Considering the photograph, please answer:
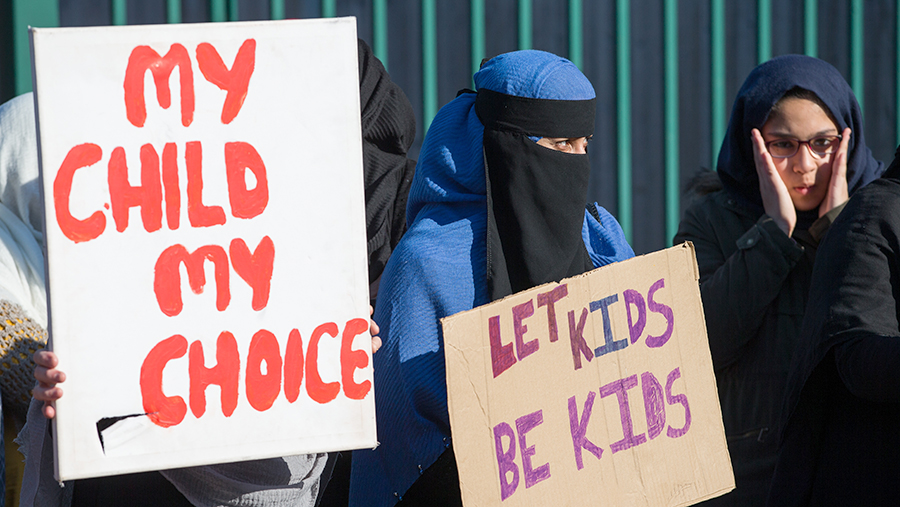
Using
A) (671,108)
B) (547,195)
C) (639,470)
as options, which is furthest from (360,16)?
(639,470)

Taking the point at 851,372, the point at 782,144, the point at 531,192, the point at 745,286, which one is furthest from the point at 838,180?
the point at 531,192

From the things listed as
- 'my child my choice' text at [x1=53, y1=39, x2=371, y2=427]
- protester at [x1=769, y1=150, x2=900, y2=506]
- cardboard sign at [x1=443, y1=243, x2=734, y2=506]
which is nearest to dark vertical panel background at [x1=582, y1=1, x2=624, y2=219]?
protester at [x1=769, y1=150, x2=900, y2=506]

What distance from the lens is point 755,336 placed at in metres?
2.23

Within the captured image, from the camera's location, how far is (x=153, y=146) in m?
1.22

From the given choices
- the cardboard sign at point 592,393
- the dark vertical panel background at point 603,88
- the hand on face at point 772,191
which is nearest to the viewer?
the cardboard sign at point 592,393

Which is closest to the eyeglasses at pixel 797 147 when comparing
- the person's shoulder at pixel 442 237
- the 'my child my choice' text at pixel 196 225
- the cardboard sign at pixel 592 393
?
the cardboard sign at pixel 592 393

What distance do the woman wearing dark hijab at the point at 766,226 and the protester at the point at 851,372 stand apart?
16.1 inches

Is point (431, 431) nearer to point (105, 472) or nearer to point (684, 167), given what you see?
point (105, 472)

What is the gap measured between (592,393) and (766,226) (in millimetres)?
1064

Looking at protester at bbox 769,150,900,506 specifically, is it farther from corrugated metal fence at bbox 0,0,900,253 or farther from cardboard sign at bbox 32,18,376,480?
corrugated metal fence at bbox 0,0,900,253

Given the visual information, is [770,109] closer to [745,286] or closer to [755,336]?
[745,286]

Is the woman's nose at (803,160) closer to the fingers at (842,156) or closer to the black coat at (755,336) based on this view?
the fingers at (842,156)

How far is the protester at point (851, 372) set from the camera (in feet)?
5.21

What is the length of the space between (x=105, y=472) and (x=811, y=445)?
1349mm
